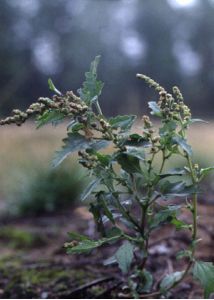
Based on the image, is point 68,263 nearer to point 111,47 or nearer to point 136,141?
point 136,141

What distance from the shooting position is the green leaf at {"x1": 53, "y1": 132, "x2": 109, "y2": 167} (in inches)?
27.4

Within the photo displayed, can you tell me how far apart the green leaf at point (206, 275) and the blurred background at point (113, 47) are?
16.5 ft

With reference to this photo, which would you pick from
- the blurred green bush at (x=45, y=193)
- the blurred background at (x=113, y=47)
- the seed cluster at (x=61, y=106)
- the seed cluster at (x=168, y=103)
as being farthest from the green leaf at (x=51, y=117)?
the blurred background at (x=113, y=47)

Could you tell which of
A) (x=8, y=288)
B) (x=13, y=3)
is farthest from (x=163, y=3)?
(x=8, y=288)

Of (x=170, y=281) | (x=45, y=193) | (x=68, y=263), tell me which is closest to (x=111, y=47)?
(x=45, y=193)

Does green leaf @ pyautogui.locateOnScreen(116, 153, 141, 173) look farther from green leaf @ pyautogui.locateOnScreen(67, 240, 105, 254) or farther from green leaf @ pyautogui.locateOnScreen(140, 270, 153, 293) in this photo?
green leaf @ pyautogui.locateOnScreen(140, 270, 153, 293)

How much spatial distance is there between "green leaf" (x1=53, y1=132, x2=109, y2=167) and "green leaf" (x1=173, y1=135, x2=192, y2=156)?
96 millimetres

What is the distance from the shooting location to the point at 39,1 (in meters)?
7.23

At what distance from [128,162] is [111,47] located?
21.1 feet

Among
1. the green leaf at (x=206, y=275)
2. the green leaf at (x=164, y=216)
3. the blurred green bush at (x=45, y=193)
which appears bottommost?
the green leaf at (x=206, y=275)

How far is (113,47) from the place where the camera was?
701 centimetres

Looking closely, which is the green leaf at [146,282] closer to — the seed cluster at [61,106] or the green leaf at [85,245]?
the green leaf at [85,245]

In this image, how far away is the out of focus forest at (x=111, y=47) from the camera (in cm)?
680

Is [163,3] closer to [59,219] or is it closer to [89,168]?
[59,219]
